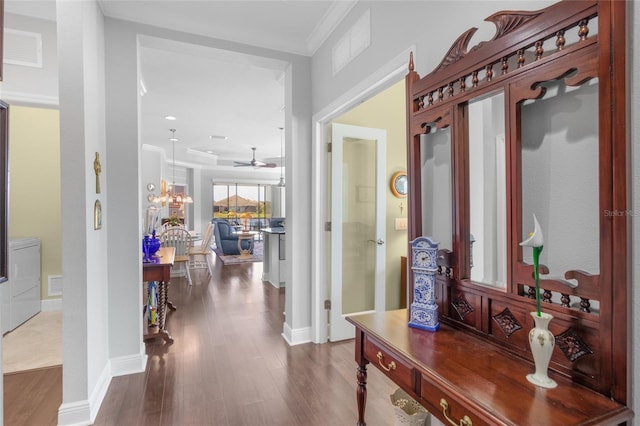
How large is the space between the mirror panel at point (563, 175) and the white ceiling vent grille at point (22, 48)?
14.0 ft

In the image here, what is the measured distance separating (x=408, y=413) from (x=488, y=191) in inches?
Result: 49.3

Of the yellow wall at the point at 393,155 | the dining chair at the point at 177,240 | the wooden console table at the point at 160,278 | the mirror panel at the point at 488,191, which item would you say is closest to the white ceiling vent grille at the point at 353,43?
the yellow wall at the point at 393,155

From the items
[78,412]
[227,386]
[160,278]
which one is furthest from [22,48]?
[227,386]

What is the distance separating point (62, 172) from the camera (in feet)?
6.41

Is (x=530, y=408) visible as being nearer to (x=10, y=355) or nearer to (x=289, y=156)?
Result: (x=289, y=156)

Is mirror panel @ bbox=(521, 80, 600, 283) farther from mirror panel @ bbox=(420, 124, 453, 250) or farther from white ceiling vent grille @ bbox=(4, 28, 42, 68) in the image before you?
white ceiling vent grille @ bbox=(4, 28, 42, 68)

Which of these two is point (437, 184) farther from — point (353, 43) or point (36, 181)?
point (36, 181)

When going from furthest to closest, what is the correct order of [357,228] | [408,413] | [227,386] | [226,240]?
1. [226,240]
2. [357,228]
3. [227,386]
4. [408,413]

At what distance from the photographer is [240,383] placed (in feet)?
7.91

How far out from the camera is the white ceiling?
8.30 feet

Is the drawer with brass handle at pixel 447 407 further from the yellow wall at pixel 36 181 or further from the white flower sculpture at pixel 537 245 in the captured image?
the yellow wall at pixel 36 181

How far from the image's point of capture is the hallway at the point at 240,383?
2037 mm

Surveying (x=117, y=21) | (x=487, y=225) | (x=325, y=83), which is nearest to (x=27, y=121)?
(x=117, y=21)

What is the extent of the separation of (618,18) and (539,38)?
0.22 meters
